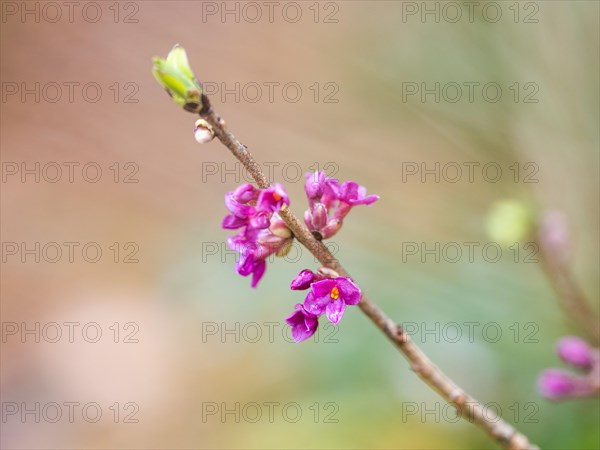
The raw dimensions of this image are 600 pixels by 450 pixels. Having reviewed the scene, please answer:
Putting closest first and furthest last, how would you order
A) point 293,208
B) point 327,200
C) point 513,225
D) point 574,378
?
1. point 327,200
2. point 574,378
3. point 513,225
4. point 293,208

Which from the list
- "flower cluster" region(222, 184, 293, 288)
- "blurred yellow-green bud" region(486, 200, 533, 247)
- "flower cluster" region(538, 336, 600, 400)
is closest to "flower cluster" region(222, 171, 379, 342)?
"flower cluster" region(222, 184, 293, 288)

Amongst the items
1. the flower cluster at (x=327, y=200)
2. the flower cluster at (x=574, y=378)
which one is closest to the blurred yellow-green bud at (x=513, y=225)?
the flower cluster at (x=574, y=378)

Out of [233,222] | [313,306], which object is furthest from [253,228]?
[313,306]

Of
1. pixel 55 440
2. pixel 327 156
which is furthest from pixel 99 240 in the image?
pixel 327 156

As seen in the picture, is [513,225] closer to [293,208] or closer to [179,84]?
[179,84]

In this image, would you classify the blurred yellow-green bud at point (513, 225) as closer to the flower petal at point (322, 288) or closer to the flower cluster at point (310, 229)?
the flower cluster at point (310, 229)

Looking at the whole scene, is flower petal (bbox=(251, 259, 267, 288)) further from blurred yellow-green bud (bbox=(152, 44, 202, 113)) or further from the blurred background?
the blurred background
